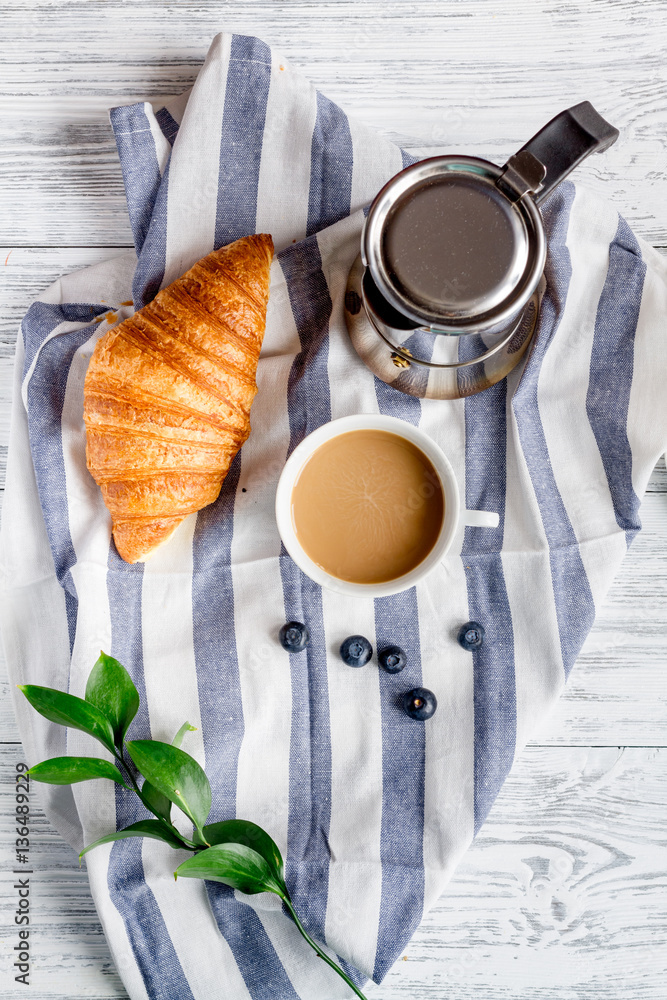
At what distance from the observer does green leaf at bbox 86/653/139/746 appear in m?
1.00

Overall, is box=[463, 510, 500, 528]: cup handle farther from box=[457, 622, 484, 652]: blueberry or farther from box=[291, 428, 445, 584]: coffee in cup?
box=[457, 622, 484, 652]: blueberry

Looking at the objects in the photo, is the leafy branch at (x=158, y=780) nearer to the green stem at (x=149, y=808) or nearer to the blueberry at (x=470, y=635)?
the green stem at (x=149, y=808)

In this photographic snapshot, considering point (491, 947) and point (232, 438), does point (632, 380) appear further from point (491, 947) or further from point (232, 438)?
point (491, 947)

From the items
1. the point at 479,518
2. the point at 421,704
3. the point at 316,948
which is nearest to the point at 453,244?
the point at 479,518

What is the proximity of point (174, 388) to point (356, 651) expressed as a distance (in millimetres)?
444

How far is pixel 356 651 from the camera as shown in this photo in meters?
1.05

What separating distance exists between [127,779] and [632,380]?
93cm

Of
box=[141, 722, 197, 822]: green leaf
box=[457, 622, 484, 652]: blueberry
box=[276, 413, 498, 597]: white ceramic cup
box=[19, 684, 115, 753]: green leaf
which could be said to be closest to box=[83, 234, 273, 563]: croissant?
box=[276, 413, 498, 597]: white ceramic cup

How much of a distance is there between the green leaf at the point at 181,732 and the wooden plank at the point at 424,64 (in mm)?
921

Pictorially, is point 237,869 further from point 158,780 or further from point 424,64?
point 424,64

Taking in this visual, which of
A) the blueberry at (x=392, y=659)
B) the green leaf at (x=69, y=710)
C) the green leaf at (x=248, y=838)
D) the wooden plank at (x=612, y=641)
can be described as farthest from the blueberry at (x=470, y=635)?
the green leaf at (x=69, y=710)

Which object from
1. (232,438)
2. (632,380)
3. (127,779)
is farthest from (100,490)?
(632,380)

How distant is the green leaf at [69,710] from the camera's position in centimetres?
98

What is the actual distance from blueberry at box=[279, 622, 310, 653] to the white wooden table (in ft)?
1.39
